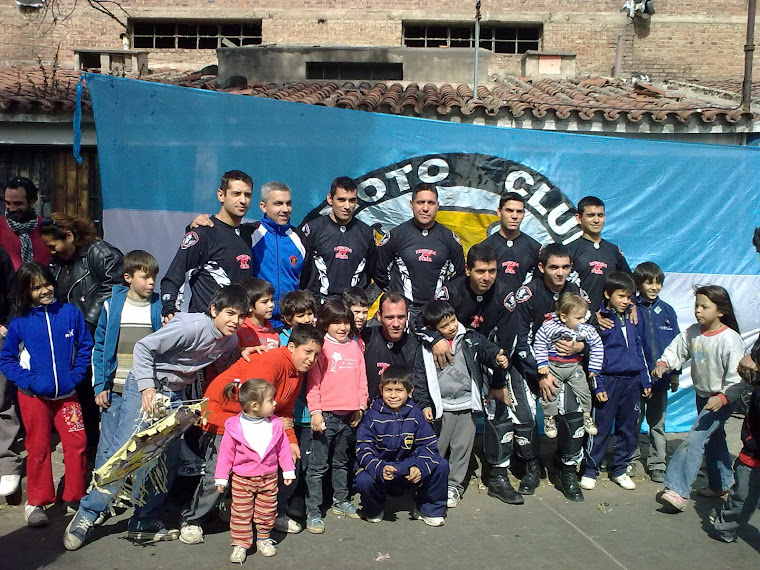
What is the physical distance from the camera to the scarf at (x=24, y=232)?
571cm

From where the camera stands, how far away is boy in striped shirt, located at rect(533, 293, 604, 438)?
541cm

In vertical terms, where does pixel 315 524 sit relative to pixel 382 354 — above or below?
below

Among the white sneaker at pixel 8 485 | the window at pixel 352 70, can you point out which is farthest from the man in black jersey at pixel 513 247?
the window at pixel 352 70

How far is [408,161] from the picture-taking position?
648 centimetres

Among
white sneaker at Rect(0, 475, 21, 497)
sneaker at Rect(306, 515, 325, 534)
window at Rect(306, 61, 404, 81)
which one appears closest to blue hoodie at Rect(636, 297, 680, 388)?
sneaker at Rect(306, 515, 325, 534)

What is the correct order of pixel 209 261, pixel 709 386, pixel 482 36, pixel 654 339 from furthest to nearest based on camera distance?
1. pixel 482 36
2. pixel 654 339
3. pixel 709 386
4. pixel 209 261

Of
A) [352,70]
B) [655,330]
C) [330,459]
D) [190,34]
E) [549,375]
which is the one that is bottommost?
[330,459]

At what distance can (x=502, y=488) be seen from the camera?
5375 millimetres

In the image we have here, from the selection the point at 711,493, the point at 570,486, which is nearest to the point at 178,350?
the point at 570,486

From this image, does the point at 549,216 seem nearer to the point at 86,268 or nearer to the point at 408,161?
the point at 408,161

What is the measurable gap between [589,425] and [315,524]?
1981 millimetres

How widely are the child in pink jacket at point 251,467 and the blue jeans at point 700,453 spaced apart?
2.48m

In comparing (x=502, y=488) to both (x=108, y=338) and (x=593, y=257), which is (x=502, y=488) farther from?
(x=108, y=338)

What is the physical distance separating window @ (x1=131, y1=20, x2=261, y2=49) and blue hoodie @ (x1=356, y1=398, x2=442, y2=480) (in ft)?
43.0
